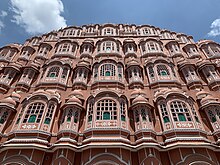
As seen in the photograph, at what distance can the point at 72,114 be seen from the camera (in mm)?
14984

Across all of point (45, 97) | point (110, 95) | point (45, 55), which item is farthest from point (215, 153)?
point (45, 55)

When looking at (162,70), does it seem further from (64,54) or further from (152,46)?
(64,54)

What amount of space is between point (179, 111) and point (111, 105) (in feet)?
18.6

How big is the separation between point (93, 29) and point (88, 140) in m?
22.3

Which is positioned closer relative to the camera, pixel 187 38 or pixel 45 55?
pixel 45 55

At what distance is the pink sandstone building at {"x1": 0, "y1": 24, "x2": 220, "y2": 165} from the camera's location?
40.8 ft

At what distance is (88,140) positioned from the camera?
12820 millimetres

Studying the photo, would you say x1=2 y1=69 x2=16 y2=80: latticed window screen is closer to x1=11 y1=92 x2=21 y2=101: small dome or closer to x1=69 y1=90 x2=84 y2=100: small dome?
x1=11 y1=92 x2=21 y2=101: small dome

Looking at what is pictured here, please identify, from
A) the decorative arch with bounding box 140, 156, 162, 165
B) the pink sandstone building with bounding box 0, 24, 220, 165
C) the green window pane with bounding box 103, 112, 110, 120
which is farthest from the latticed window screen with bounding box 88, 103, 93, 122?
the decorative arch with bounding box 140, 156, 162, 165

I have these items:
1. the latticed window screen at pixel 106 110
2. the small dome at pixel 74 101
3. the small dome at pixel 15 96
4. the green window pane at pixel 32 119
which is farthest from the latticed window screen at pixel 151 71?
the small dome at pixel 15 96

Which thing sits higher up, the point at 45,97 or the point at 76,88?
the point at 76,88

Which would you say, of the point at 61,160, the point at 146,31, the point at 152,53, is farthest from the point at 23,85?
the point at 146,31

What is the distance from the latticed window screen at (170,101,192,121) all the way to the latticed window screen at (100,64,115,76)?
7137 mm

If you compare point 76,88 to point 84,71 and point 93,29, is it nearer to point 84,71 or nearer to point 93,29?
point 84,71
